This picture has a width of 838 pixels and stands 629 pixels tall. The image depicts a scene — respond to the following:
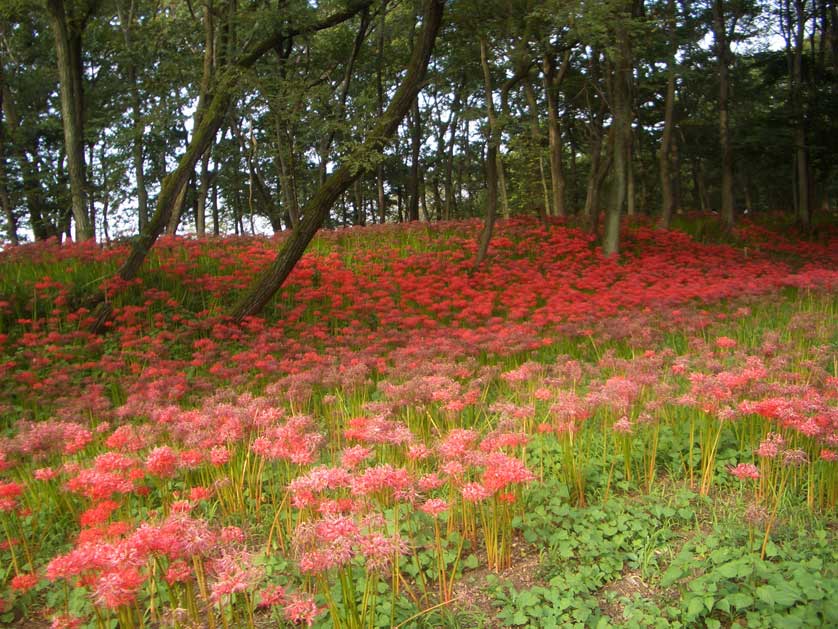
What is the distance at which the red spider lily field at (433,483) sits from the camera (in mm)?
2502

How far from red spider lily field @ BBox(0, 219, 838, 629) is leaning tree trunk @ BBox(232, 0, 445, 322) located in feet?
3.50

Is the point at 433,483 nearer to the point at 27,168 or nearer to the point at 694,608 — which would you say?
the point at 694,608

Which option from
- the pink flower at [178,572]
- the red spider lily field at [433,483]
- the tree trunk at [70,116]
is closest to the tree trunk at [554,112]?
the red spider lily field at [433,483]

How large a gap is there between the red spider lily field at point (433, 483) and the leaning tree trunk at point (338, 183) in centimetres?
107

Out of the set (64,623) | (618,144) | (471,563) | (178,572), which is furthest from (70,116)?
(618,144)

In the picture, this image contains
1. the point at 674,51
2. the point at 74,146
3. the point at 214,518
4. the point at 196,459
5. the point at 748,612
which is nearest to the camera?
the point at 748,612

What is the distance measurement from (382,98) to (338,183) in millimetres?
13790

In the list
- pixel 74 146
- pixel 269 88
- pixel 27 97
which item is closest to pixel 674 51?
pixel 269 88

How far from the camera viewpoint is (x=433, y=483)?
2867mm

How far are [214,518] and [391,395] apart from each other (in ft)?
4.81

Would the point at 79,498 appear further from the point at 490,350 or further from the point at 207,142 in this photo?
the point at 207,142

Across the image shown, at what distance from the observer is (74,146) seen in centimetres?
1062

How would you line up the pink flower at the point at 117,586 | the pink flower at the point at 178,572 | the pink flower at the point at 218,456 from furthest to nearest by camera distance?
the pink flower at the point at 218,456 → the pink flower at the point at 178,572 → the pink flower at the point at 117,586

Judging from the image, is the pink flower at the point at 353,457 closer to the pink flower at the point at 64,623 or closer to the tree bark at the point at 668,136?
the pink flower at the point at 64,623
